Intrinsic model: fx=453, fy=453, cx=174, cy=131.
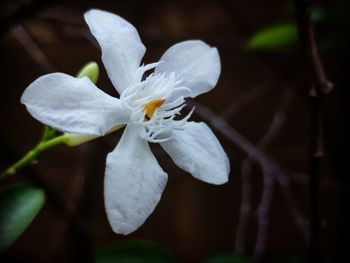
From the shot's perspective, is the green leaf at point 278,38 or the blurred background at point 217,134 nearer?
the green leaf at point 278,38

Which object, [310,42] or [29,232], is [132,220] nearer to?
[310,42]

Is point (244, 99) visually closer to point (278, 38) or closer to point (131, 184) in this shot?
point (278, 38)

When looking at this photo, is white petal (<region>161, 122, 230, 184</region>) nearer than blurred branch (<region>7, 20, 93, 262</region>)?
Yes

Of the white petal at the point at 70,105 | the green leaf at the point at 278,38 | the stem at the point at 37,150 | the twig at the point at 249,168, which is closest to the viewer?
the white petal at the point at 70,105

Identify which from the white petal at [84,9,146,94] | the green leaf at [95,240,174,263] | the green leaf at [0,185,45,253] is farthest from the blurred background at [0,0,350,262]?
the white petal at [84,9,146,94]

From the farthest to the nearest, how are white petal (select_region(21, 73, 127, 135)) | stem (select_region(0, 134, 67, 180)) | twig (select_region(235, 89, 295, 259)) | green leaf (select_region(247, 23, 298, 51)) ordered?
twig (select_region(235, 89, 295, 259)), green leaf (select_region(247, 23, 298, 51)), stem (select_region(0, 134, 67, 180)), white petal (select_region(21, 73, 127, 135))

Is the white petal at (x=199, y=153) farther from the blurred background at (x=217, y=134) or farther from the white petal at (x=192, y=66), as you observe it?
the blurred background at (x=217, y=134)

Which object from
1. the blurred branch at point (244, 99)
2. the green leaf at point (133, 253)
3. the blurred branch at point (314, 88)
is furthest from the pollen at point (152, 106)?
the blurred branch at point (244, 99)

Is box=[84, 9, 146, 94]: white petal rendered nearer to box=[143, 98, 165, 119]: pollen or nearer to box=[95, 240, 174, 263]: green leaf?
box=[143, 98, 165, 119]: pollen
